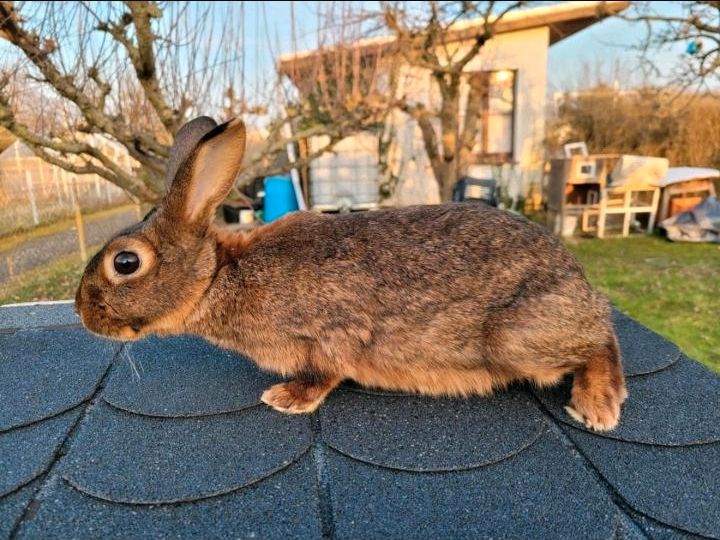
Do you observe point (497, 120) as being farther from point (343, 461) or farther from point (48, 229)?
point (343, 461)


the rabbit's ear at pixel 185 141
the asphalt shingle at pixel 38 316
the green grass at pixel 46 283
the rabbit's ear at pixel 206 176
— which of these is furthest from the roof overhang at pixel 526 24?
the rabbit's ear at pixel 206 176

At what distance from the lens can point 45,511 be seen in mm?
1233

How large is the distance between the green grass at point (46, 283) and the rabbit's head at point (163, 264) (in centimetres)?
235

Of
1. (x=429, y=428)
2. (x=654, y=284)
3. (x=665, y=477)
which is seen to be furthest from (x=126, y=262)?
(x=654, y=284)

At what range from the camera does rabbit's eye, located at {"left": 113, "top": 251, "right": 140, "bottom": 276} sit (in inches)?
69.0

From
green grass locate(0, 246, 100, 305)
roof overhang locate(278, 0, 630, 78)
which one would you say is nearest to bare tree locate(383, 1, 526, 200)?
roof overhang locate(278, 0, 630, 78)

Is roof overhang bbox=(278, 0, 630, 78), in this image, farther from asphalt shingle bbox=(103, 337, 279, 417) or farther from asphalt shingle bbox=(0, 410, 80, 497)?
asphalt shingle bbox=(0, 410, 80, 497)

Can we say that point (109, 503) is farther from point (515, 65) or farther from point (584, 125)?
point (584, 125)

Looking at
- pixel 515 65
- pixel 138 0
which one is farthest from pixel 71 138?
pixel 515 65

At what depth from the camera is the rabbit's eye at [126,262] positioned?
175 centimetres

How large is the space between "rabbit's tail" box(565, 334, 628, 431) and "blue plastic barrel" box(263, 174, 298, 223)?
8.07m

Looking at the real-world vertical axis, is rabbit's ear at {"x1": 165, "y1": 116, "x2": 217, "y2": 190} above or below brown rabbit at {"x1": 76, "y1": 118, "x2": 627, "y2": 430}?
above

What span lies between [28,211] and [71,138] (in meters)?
0.88

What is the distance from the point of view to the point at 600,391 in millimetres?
1649
